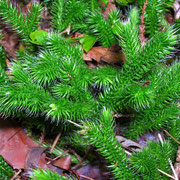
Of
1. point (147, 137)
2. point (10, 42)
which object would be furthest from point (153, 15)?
point (10, 42)

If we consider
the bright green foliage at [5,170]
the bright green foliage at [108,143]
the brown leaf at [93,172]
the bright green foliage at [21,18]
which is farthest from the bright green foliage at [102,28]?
the bright green foliage at [5,170]

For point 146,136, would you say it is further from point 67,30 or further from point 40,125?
point 67,30

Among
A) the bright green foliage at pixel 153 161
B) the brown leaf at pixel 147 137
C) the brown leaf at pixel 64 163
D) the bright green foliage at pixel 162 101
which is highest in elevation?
the bright green foliage at pixel 162 101

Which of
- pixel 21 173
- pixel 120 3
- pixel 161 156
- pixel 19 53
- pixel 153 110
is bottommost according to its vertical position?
pixel 21 173

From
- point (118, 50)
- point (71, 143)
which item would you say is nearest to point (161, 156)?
point (71, 143)

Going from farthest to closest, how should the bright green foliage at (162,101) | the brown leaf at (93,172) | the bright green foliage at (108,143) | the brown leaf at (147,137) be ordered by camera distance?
1. the brown leaf at (147,137)
2. the brown leaf at (93,172)
3. the bright green foliage at (162,101)
4. the bright green foliage at (108,143)

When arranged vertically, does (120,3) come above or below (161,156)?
above

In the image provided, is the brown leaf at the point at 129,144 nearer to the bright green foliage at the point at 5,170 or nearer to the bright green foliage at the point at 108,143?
the bright green foliage at the point at 108,143

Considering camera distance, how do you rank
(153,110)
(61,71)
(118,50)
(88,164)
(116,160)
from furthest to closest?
(118,50)
(88,164)
(153,110)
(61,71)
(116,160)
